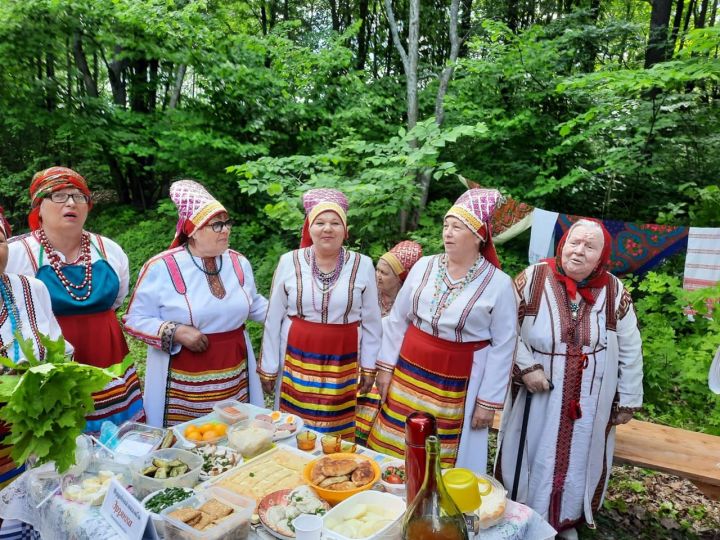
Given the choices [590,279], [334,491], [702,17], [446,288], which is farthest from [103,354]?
[702,17]

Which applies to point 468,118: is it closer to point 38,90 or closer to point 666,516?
point 666,516

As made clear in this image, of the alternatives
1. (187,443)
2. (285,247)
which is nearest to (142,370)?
(285,247)

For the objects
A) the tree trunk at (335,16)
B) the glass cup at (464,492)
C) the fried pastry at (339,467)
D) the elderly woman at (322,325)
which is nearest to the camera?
the glass cup at (464,492)

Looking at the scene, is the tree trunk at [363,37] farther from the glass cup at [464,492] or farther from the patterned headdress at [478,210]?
the glass cup at [464,492]

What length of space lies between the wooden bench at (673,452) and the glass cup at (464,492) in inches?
83.4

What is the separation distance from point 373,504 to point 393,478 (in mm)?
194

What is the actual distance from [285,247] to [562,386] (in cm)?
513

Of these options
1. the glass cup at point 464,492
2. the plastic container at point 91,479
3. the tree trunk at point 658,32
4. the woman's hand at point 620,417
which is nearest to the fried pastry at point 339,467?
the glass cup at point 464,492

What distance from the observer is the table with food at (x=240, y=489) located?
162 cm

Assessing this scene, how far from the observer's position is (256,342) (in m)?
6.34

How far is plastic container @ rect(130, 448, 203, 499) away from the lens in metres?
1.83

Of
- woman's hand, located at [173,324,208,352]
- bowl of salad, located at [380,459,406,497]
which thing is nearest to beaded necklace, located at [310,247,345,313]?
woman's hand, located at [173,324,208,352]

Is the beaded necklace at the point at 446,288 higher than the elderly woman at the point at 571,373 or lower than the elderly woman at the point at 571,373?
higher

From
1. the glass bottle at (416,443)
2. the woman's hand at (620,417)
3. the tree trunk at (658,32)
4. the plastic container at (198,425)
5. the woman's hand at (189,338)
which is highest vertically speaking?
the tree trunk at (658,32)
